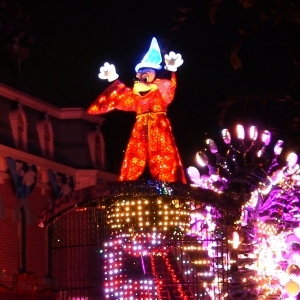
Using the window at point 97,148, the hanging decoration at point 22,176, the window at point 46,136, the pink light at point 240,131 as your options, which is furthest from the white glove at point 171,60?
the window at point 97,148

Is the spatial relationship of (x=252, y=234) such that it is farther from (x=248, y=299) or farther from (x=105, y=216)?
(x=105, y=216)

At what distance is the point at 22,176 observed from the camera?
29219 mm

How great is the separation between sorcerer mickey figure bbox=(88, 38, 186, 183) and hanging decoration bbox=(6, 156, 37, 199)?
18.3 feet

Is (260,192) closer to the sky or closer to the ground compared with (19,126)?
closer to the ground

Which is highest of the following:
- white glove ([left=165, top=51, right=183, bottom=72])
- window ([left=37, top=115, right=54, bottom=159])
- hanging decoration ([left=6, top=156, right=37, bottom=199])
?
window ([left=37, top=115, right=54, bottom=159])

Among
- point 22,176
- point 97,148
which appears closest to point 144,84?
point 22,176

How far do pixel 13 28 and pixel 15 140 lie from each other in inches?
120

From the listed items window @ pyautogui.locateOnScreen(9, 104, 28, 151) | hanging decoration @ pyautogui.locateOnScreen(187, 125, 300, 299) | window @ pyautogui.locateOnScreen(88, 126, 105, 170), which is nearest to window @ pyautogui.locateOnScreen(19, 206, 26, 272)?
window @ pyautogui.locateOnScreen(9, 104, 28, 151)

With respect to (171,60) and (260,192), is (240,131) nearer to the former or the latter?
(260,192)

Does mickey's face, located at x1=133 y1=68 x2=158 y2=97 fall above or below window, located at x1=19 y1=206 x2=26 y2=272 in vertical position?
above

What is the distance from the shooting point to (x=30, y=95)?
102ft

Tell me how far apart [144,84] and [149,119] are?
2.67 feet

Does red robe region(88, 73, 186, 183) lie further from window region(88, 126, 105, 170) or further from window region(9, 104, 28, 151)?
window region(88, 126, 105, 170)

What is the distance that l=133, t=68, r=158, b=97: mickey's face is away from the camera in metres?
23.2
